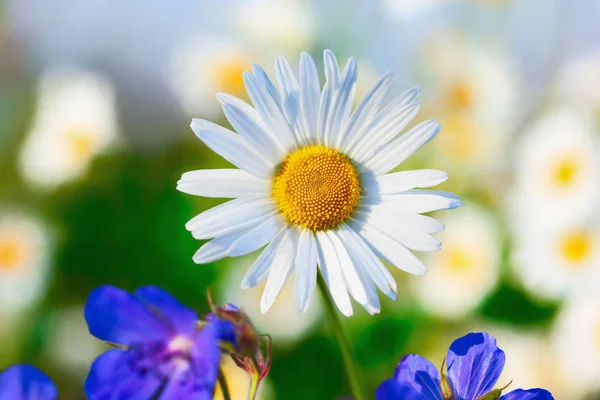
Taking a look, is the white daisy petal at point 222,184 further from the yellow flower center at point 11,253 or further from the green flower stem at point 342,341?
the yellow flower center at point 11,253

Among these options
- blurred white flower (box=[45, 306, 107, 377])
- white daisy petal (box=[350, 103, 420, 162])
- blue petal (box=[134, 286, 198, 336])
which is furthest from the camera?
blurred white flower (box=[45, 306, 107, 377])

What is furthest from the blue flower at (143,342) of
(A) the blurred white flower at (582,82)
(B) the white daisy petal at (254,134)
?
(A) the blurred white flower at (582,82)

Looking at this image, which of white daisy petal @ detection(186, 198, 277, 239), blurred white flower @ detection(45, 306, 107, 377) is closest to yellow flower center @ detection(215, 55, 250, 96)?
blurred white flower @ detection(45, 306, 107, 377)

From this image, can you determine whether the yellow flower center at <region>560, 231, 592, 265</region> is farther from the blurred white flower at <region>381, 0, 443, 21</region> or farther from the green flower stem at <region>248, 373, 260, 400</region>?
the green flower stem at <region>248, 373, 260, 400</region>

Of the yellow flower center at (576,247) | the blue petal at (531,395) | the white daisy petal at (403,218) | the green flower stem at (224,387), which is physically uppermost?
the white daisy petal at (403,218)

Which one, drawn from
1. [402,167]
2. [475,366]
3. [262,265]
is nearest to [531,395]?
[475,366]

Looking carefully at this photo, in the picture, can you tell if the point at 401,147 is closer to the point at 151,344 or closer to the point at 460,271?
the point at 151,344
